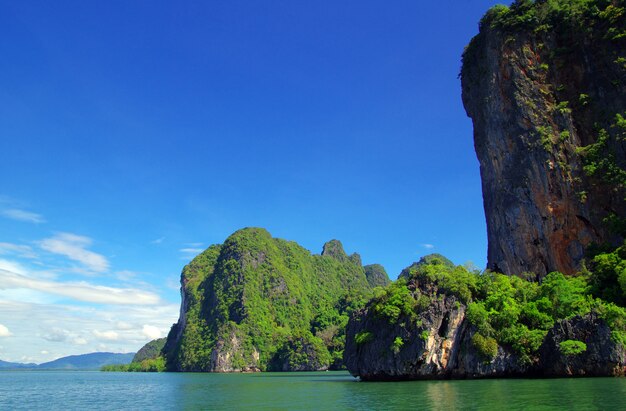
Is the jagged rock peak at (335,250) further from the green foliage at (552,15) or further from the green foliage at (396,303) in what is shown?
the green foliage at (396,303)

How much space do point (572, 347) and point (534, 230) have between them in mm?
21715

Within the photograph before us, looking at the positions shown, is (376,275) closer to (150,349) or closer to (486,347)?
(150,349)

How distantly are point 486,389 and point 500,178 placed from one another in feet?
111

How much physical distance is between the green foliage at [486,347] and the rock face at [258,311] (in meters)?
65.7

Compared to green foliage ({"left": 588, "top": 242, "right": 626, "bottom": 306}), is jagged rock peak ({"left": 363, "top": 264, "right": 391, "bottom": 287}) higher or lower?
higher

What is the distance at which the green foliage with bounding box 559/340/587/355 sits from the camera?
3103 centimetres

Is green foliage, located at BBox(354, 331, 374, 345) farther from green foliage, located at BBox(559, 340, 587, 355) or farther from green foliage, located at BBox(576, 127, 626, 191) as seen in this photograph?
green foliage, located at BBox(576, 127, 626, 191)

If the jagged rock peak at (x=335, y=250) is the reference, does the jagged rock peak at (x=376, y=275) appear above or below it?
below

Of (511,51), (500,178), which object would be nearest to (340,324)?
(500,178)

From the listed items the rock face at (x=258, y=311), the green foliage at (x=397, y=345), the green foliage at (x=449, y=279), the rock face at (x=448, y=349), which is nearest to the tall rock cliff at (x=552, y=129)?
the green foliage at (x=449, y=279)

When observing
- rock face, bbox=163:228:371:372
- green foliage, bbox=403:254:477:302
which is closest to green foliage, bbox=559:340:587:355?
green foliage, bbox=403:254:477:302

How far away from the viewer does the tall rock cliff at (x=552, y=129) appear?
157ft

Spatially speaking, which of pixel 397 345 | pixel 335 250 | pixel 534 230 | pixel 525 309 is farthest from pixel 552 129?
pixel 335 250

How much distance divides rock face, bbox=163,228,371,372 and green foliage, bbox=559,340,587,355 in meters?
70.8
